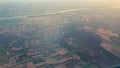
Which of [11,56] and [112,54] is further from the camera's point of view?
[11,56]

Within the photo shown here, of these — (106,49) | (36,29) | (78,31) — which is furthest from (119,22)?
(36,29)

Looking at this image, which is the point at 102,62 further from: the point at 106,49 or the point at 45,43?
the point at 45,43

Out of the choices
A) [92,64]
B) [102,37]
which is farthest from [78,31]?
[92,64]

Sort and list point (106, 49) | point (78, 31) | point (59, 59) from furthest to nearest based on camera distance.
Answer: point (78, 31) → point (106, 49) → point (59, 59)

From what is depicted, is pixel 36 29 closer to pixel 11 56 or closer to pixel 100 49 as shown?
pixel 11 56

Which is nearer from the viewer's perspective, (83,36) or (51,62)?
(51,62)

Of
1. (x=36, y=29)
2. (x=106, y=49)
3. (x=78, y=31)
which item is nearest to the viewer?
(x=106, y=49)

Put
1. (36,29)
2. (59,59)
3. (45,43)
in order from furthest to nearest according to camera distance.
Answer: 1. (36,29)
2. (45,43)
3. (59,59)

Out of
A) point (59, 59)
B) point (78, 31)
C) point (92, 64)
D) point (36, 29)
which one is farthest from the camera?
point (36, 29)

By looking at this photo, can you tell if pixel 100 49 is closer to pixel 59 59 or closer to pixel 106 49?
pixel 106 49
